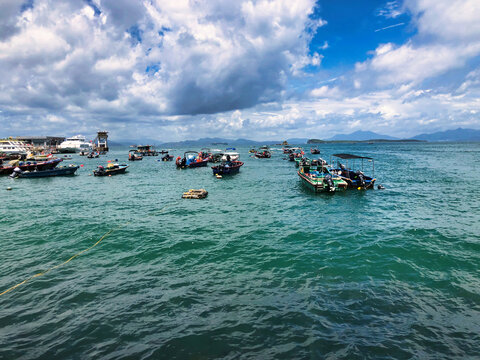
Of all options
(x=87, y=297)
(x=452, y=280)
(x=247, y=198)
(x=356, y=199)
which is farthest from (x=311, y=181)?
(x=87, y=297)

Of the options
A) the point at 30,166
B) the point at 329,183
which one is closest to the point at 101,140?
the point at 30,166

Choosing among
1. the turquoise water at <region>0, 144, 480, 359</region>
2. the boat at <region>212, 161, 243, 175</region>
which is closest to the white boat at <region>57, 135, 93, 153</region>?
the boat at <region>212, 161, 243, 175</region>

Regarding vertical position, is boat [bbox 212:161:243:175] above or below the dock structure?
below

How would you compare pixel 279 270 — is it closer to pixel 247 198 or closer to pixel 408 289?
pixel 408 289

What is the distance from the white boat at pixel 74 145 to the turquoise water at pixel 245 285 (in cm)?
17624

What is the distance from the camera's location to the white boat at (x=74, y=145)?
171125 millimetres

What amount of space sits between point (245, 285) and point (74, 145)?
201 m

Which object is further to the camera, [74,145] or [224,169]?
[74,145]

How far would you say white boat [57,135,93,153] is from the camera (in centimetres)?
17112

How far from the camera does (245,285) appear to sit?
1212cm

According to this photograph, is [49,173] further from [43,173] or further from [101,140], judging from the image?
[101,140]

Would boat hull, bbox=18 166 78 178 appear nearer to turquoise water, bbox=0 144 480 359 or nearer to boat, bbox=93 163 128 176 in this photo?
boat, bbox=93 163 128 176

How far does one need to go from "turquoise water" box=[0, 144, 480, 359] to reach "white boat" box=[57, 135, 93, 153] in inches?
6938

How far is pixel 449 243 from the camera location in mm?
16688
